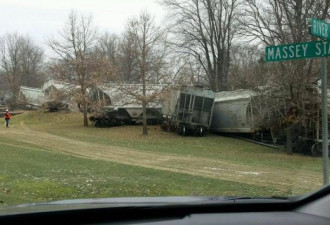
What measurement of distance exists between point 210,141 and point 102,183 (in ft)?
82.4

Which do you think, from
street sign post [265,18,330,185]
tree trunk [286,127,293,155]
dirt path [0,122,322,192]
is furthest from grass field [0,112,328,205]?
street sign post [265,18,330,185]

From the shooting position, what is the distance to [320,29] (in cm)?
711

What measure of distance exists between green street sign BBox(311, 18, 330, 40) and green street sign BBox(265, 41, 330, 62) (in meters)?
0.12

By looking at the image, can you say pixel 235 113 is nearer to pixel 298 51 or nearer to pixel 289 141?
pixel 289 141

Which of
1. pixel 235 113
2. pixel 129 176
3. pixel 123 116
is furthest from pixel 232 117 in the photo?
pixel 129 176

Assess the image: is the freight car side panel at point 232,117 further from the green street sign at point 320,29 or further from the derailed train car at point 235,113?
the green street sign at point 320,29

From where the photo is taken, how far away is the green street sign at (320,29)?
6961 millimetres

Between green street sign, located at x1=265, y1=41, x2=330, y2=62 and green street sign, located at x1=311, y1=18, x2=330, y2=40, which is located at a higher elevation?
green street sign, located at x1=311, y1=18, x2=330, y2=40

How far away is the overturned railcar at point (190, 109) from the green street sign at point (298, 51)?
3136 cm

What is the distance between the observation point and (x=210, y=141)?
125 feet

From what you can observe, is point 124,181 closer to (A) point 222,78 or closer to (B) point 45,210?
(B) point 45,210

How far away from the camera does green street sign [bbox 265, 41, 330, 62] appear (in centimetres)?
717

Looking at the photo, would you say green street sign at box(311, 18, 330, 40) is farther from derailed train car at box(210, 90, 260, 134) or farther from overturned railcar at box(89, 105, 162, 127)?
overturned railcar at box(89, 105, 162, 127)

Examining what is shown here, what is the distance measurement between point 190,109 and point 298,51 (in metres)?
32.3
